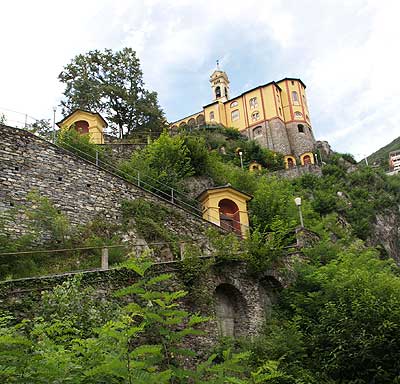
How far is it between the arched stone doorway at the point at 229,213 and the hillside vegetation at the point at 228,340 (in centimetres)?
91

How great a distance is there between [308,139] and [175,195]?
34074 millimetres

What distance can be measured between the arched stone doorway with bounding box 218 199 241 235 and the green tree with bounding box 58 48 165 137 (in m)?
12.4

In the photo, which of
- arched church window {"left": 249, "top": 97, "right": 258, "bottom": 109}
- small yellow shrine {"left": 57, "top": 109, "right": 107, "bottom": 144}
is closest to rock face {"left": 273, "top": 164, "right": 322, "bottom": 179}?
arched church window {"left": 249, "top": 97, "right": 258, "bottom": 109}

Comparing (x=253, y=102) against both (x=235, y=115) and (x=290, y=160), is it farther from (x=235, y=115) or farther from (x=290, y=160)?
(x=290, y=160)

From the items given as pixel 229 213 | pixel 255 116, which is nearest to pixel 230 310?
pixel 229 213

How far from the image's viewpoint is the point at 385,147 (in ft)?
322

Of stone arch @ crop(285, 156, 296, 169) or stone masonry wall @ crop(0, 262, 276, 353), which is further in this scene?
stone arch @ crop(285, 156, 296, 169)

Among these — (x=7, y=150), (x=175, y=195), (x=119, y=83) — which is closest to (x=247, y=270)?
(x=175, y=195)

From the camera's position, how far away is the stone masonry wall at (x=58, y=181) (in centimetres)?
1584

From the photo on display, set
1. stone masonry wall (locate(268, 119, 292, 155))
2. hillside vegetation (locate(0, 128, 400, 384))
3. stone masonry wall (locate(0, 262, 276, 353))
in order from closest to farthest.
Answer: hillside vegetation (locate(0, 128, 400, 384)), stone masonry wall (locate(0, 262, 276, 353)), stone masonry wall (locate(268, 119, 292, 155))

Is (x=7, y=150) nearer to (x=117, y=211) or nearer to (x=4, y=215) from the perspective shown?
(x=4, y=215)

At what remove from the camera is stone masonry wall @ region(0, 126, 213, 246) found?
15.8 metres

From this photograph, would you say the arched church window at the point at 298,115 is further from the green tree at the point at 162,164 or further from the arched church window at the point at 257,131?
the green tree at the point at 162,164

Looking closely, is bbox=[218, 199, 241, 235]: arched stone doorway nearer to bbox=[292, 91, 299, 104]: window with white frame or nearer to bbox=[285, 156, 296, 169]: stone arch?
bbox=[285, 156, 296, 169]: stone arch
